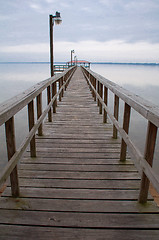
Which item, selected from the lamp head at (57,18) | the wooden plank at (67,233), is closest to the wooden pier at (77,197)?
the wooden plank at (67,233)

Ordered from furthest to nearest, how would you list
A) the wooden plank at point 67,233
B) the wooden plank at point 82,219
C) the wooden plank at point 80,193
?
1. the wooden plank at point 80,193
2. the wooden plank at point 82,219
3. the wooden plank at point 67,233

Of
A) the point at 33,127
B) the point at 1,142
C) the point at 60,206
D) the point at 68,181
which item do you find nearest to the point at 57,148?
the point at 33,127

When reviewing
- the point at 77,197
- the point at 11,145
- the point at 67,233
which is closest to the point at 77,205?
the point at 77,197

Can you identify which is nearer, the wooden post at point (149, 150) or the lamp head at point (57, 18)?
the wooden post at point (149, 150)

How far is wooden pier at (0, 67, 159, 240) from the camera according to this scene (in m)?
1.68

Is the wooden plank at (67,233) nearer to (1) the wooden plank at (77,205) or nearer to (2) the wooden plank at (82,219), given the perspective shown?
(2) the wooden plank at (82,219)

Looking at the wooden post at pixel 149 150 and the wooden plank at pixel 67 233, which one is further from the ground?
the wooden post at pixel 149 150

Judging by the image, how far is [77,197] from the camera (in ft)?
6.81

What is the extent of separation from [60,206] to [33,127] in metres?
1.08

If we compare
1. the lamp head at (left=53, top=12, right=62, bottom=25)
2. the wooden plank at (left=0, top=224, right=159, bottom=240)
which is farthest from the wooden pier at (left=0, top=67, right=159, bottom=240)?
the lamp head at (left=53, top=12, right=62, bottom=25)

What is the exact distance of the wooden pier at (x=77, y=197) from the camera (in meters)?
1.68

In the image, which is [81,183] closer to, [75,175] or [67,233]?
[75,175]

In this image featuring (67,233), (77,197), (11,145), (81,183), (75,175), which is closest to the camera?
(67,233)

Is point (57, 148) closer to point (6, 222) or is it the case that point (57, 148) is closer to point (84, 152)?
point (84, 152)
